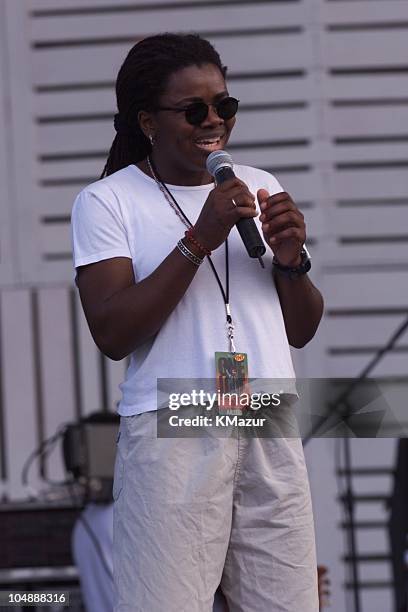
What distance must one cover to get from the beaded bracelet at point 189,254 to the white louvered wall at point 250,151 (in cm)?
351

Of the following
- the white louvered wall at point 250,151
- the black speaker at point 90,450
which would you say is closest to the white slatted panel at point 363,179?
the white louvered wall at point 250,151

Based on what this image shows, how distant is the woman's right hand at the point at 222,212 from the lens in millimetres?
2119

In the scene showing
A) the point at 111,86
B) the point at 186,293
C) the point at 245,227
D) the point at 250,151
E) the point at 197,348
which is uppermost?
the point at 111,86

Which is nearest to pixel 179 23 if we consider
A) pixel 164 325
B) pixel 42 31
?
pixel 42 31

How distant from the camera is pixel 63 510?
204 inches

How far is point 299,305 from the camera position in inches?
90.4

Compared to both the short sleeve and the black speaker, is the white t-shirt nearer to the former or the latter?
the short sleeve

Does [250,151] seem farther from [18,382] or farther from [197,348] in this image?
[197,348]

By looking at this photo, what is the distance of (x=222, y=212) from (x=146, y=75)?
1.47ft

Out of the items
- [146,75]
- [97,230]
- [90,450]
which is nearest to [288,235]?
[97,230]

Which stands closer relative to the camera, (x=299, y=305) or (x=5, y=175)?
(x=299, y=305)

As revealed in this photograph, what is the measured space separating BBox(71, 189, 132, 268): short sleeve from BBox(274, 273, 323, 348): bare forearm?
0.99 feet

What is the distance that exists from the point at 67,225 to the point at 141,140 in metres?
3.21

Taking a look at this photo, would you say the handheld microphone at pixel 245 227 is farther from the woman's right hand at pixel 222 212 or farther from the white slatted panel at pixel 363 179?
the white slatted panel at pixel 363 179
